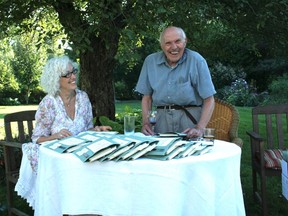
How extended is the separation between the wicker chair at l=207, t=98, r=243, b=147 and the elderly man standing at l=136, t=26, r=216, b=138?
817 millimetres

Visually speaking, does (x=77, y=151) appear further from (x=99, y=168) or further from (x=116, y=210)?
(x=116, y=210)

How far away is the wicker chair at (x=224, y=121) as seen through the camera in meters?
4.19

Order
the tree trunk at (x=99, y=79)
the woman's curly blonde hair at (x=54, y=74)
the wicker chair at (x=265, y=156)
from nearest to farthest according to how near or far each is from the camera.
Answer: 1. the woman's curly blonde hair at (x=54, y=74)
2. the wicker chair at (x=265, y=156)
3. the tree trunk at (x=99, y=79)

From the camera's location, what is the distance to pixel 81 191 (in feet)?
7.26

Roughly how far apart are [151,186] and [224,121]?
236 cm

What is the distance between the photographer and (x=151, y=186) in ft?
6.88

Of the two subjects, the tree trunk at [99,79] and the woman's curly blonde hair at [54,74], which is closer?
the woman's curly blonde hair at [54,74]

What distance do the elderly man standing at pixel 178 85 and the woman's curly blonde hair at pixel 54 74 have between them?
76 cm

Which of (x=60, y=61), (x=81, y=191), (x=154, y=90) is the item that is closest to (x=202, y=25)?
(x=154, y=90)

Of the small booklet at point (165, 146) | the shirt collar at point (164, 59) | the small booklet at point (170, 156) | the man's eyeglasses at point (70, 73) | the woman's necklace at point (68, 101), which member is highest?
the shirt collar at point (164, 59)

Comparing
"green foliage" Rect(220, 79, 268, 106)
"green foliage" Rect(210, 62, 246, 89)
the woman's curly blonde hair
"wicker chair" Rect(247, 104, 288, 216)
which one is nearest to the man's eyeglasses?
the woman's curly blonde hair

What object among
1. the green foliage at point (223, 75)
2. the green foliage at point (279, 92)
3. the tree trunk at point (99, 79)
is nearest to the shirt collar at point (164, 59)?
the tree trunk at point (99, 79)

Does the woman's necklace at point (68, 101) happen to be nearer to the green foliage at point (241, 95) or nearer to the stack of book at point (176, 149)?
the stack of book at point (176, 149)

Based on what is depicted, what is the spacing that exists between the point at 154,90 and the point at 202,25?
5.36 ft
